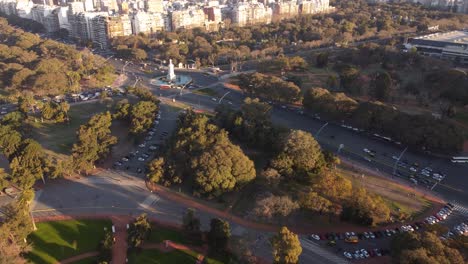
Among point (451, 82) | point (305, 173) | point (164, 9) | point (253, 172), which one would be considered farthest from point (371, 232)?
point (164, 9)

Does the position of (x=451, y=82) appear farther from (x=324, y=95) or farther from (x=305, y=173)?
(x=305, y=173)

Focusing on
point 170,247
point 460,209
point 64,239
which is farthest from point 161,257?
point 460,209

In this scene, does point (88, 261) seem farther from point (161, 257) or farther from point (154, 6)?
point (154, 6)

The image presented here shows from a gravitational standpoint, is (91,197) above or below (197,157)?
below

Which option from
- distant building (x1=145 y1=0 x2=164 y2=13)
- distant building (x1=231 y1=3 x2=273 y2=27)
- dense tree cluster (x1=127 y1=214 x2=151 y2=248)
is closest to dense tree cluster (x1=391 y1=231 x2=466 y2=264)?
dense tree cluster (x1=127 y1=214 x2=151 y2=248)

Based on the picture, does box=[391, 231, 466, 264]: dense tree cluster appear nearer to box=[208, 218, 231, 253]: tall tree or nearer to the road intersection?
the road intersection

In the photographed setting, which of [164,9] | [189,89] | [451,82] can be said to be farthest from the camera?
[164,9]
